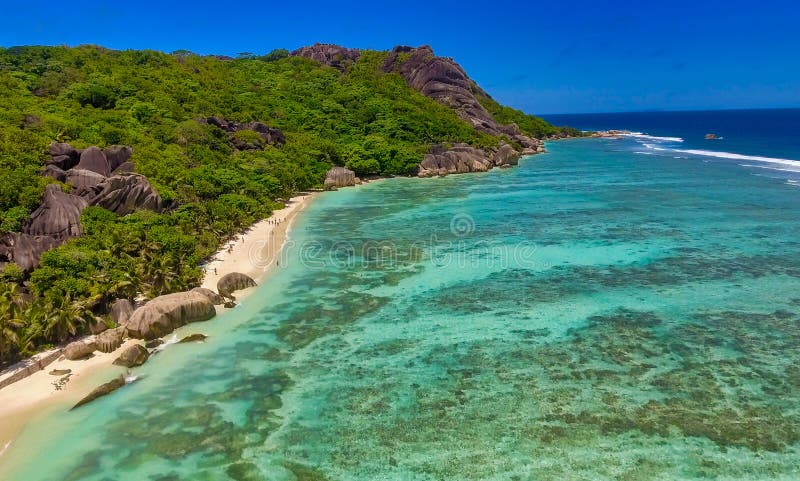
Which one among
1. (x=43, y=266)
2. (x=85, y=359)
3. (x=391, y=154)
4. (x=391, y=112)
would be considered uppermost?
(x=391, y=112)

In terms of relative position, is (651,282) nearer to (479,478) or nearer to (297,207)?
(479,478)

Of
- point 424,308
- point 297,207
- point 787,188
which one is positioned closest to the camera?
point 424,308

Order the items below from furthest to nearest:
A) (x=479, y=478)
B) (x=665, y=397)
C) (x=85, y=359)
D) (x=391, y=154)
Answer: (x=391, y=154) < (x=85, y=359) < (x=665, y=397) < (x=479, y=478)

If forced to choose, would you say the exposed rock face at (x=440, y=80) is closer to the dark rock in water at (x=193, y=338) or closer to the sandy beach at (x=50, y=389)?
the sandy beach at (x=50, y=389)

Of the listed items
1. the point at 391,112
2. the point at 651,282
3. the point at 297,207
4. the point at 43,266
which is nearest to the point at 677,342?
the point at 651,282

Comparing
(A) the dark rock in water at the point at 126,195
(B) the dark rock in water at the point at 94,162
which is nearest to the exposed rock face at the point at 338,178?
(B) the dark rock in water at the point at 94,162

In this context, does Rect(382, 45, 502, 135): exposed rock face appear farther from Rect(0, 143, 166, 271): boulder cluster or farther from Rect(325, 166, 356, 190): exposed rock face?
Rect(0, 143, 166, 271): boulder cluster
